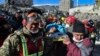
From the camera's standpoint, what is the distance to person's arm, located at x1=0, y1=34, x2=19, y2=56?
4742 millimetres

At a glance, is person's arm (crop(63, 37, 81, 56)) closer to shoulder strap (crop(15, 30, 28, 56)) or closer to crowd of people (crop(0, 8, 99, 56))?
crowd of people (crop(0, 8, 99, 56))

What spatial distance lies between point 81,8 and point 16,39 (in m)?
37.1

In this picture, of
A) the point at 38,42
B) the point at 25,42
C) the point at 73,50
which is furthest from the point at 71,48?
the point at 25,42

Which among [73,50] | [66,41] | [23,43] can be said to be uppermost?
[23,43]

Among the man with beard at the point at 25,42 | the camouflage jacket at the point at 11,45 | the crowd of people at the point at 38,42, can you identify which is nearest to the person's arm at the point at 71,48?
the crowd of people at the point at 38,42

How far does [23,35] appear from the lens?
4.82 meters

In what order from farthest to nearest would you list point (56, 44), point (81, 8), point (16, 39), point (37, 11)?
point (81, 8) < point (56, 44) < point (37, 11) < point (16, 39)

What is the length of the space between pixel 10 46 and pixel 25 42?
18cm

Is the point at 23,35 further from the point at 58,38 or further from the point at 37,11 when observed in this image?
the point at 58,38

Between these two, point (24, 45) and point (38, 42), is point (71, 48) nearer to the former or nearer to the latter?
point (38, 42)

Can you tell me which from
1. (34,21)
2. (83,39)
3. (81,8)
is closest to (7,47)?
(34,21)

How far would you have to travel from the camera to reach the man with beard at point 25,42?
476 centimetres

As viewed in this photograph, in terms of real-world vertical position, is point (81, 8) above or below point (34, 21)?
below

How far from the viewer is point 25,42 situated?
4.77 metres
